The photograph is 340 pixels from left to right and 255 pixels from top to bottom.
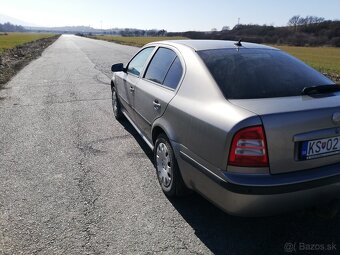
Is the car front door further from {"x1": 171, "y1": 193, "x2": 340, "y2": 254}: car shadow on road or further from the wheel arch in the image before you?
{"x1": 171, "y1": 193, "x2": 340, "y2": 254}: car shadow on road

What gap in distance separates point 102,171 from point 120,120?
2.31 meters

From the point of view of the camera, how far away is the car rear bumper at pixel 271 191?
2432 millimetres

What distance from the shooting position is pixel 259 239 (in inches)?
113

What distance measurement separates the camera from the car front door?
4.71m

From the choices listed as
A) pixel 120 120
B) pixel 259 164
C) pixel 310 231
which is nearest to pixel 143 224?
pixel 259 164

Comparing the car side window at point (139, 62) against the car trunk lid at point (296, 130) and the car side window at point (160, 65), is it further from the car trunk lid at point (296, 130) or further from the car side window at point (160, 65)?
the car trunk lid at point (296, 130)

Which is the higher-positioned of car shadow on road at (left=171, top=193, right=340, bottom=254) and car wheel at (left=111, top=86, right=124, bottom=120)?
car wheel at (left=111, top=86, right=124, bottom=120)

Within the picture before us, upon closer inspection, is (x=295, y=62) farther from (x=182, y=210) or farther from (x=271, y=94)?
(x=182, y=210)

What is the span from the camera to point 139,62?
494 centimetres

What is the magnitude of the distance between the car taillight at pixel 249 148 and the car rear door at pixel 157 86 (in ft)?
3.69

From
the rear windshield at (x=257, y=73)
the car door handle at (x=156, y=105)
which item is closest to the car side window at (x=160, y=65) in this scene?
the car door handle at (x=156, y=105)

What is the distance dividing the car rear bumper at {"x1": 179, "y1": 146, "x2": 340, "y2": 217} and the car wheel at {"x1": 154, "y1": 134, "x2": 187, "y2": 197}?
600 mm

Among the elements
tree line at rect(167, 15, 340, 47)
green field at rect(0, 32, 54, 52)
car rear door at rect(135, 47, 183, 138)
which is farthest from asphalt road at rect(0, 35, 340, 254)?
tree line at rect(167, 15, 340, 47)

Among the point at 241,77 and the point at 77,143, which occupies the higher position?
the point at 241,77
